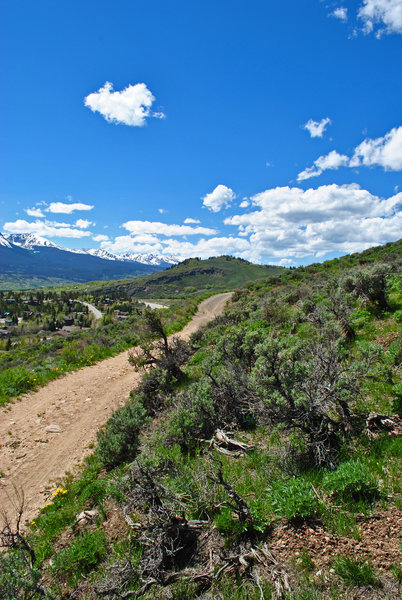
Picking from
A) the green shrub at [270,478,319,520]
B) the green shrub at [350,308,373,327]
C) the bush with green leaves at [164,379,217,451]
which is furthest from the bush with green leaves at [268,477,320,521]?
the green shrub at [350,308,373,327]

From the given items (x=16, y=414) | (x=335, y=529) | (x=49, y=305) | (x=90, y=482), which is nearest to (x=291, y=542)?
(x=335, y=529)

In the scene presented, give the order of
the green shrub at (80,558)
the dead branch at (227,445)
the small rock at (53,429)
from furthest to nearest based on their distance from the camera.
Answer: the small rock at (53,429), the dead branch at (227,445), the green shrub at (80,558)

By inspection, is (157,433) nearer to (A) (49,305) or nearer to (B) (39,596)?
(B) (39,596)

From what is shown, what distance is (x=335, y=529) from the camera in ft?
11.0

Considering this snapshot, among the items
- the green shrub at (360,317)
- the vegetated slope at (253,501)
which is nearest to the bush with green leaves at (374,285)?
the green shrub at (360,317)

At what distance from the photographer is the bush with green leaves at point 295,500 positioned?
3.54 m

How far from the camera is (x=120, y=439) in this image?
7516 millimetres

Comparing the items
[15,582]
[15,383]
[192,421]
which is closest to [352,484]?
[192,421]

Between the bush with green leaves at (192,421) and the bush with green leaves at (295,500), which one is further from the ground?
the bush with green leaves at (295,500)

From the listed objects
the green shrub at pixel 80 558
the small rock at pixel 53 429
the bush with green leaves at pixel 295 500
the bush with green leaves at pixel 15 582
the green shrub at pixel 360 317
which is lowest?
the small rock at pixel 53 429

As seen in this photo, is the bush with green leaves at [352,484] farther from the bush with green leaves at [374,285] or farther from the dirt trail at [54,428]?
the bush with green leaves at [374,285]

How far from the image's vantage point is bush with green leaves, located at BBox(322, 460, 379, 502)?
360cm

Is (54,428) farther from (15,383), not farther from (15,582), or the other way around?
(15,582)

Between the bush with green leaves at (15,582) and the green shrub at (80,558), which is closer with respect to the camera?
the bush with green leaves at (15,582)
